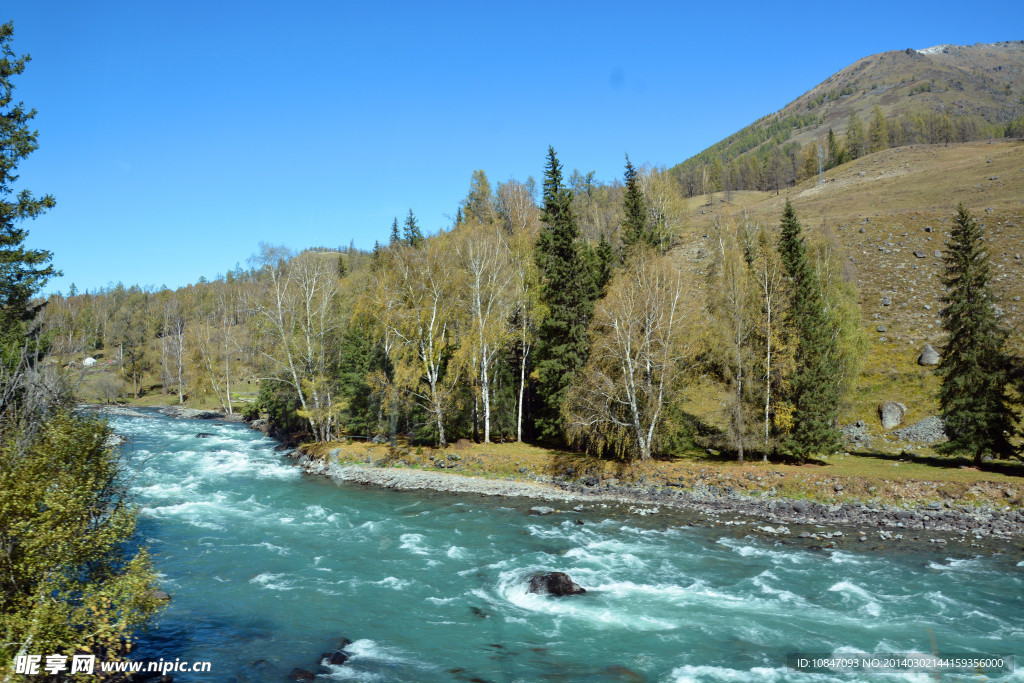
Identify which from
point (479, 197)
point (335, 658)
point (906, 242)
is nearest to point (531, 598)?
point (335, 658)

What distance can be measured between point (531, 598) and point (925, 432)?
32538 millimetres

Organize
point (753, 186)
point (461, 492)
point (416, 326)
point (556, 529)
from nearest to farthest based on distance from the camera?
point (556, 529)
point (461, 492)
point (416, 326)
point (753, 186)

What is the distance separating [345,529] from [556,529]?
32.8ft

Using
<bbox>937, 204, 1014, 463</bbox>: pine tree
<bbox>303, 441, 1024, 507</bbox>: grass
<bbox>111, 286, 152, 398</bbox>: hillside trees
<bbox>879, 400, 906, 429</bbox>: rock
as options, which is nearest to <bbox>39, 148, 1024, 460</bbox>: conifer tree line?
<bbox>303, 441, 1024, 507</bbox>: grass

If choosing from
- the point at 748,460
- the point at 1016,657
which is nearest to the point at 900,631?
the point at 1016,657

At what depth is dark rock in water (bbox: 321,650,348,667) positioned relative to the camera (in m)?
14.3

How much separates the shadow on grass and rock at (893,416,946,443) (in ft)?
8.43

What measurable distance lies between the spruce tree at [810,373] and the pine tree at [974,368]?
5.59 m

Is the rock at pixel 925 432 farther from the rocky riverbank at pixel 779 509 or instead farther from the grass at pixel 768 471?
the rocky riverbank at pixel 779 509

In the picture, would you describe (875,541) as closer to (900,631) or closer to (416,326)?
(900,631)

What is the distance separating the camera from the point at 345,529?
83.5 feet

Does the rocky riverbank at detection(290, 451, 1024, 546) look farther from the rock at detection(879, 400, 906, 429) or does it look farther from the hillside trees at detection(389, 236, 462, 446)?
the rock at detection(879, 400, 906, 429)

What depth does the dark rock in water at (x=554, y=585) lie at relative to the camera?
61.0 feet

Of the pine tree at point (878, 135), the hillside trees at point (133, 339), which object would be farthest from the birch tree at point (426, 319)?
the pine tree at point (878, 135)
